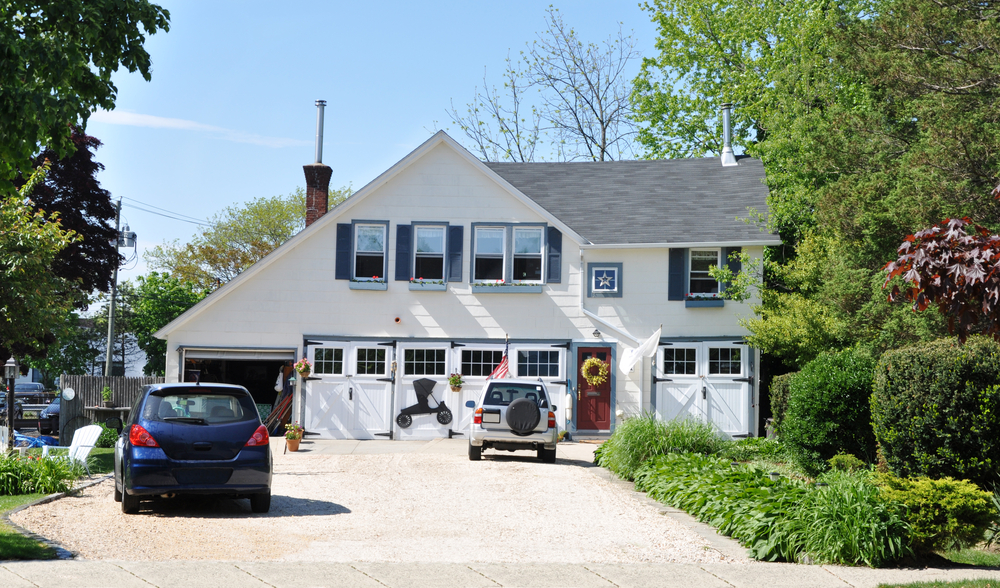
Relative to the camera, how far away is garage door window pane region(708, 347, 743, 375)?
72.0 ft

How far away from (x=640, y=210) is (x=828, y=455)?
11056 mm

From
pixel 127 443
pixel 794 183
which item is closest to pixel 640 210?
pixel 794 183

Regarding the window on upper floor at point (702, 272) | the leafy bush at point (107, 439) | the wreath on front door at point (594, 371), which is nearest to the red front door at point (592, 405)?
the wreath on front door at point (594, 371)

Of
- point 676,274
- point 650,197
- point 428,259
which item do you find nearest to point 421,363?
point 428,259

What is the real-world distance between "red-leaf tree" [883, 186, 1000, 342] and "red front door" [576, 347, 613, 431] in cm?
1525

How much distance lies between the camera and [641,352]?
21.1 meters

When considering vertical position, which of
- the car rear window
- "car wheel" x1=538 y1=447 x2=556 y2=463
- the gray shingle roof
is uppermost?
the gray shingle roof

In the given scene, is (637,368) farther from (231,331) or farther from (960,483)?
(960,483)

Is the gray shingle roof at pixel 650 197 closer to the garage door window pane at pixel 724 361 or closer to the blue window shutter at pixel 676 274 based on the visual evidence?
the blue window shutter at pixel 676 274

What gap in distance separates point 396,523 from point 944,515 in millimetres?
5543

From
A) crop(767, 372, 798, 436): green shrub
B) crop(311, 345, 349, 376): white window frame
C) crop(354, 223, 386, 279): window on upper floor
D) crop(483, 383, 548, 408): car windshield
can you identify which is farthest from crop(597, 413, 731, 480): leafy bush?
crop(354, 223, 386, 279): window on upper floor

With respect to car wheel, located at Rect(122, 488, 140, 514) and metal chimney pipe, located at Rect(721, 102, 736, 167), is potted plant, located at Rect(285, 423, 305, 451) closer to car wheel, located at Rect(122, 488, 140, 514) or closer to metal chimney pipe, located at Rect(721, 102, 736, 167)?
car wheel, located at Rect(122, 488, 140, 514)

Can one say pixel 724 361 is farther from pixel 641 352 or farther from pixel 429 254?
pixel 429 254

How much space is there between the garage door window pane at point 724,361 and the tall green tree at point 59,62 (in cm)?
1513
